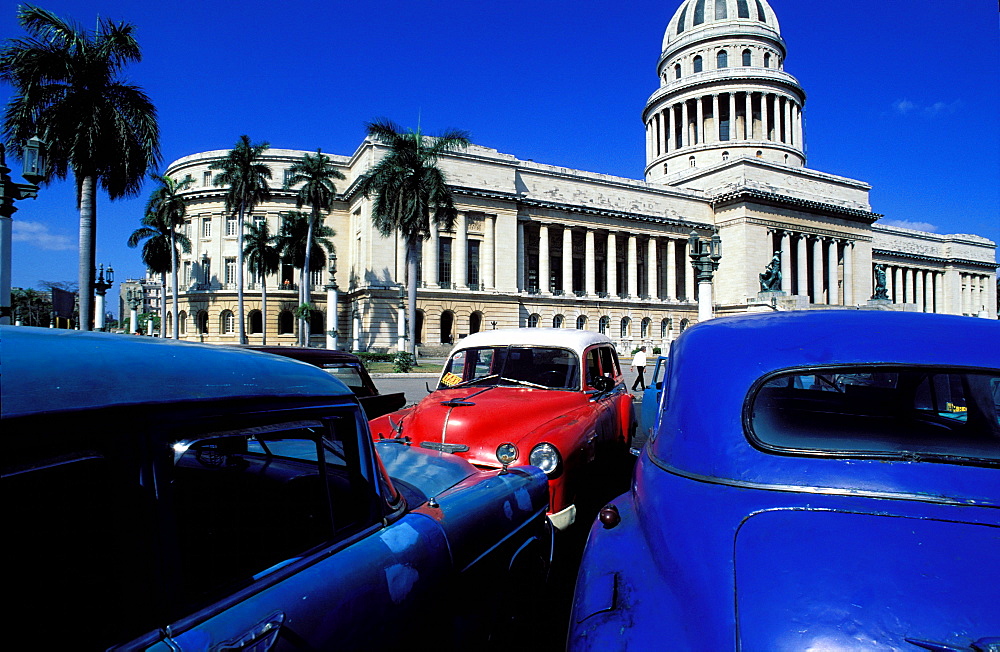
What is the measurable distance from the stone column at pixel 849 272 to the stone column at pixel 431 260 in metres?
45.0

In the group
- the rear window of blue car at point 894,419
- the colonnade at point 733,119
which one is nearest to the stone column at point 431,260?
the colonnade at point 733,119

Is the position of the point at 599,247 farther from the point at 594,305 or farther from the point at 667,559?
the point at 667,559

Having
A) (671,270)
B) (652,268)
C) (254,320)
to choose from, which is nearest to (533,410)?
(254,320)

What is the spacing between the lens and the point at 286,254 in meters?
48.6

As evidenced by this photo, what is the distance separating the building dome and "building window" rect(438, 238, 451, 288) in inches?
1754

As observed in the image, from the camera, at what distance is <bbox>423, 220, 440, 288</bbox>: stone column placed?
45.9 metres

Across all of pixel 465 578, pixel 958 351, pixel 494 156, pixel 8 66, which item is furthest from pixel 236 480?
pixel 494 156

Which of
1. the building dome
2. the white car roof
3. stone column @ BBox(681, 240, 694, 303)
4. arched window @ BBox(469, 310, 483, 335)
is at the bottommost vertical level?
the white car roof

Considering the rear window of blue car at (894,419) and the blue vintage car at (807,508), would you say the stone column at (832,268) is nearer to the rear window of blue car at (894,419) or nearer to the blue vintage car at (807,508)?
the rear window of blue car at (894,419)

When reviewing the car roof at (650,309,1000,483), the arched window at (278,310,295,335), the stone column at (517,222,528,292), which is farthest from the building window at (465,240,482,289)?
the car roof at (650,309,1000,483)

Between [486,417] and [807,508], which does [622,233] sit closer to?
[486,417]

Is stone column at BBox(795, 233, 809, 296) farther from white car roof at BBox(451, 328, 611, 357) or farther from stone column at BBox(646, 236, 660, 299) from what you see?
white car roof at BBox(451, 328, 611, 357)

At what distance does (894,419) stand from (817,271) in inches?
2527

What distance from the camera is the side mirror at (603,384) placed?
251 inches
